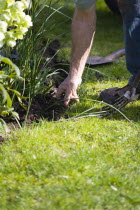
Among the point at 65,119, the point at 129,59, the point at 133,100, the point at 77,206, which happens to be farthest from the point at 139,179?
the point at 129,59

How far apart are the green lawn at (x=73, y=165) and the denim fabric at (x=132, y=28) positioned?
0.57 metres

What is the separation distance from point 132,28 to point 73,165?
1637mm

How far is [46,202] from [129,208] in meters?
0.42

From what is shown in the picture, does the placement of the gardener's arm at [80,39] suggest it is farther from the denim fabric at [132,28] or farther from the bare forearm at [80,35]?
the denim fabric at [132,28]

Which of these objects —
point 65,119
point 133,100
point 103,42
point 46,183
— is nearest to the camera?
point 46,183

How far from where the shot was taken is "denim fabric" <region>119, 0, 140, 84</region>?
337 cm

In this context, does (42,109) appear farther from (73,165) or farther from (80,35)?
(73,165)

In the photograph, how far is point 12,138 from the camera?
2539mm

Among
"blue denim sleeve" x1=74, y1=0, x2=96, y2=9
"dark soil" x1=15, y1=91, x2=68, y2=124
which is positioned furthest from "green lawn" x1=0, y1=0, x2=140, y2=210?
"blue denim sleeve" x1=74, y1=0, x2=96, y2=9

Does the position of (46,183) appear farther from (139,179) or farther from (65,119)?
(65,119)

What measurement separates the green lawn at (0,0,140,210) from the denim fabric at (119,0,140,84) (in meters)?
0.57

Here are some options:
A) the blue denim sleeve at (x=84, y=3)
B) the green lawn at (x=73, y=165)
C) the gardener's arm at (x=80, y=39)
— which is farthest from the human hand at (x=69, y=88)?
the blue denim sleeve at (x=84, y=3)

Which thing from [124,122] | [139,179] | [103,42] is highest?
[139,179]

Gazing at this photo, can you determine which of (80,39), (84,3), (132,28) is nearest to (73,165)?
(80,39)
